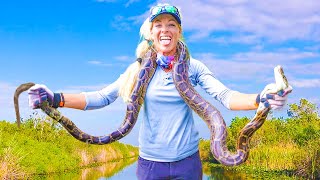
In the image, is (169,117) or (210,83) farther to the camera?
(210,83)

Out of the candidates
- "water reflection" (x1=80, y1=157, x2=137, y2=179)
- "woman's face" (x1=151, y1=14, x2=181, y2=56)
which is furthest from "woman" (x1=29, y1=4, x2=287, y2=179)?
"water reflection" (x1=80, y1=157, x2=137, y2=179)

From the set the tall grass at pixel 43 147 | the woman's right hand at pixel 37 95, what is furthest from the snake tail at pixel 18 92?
the tall grass at pixel 43 147

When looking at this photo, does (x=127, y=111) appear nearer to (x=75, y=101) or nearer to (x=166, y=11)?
(x=75, y=101)

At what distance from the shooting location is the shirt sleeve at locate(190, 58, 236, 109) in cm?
425

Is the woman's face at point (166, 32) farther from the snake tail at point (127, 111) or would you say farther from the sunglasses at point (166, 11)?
the snake tail at point (127, 111)

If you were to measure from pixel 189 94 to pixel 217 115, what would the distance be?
297mm

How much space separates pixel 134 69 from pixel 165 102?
1.56ft

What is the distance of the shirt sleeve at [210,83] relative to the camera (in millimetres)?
4246

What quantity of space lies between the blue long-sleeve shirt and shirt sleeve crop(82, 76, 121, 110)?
33cm

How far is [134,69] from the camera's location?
4539 millimetres

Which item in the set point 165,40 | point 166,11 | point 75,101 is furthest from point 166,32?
point 75,101

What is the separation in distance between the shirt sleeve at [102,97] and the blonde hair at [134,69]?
0.19 ft

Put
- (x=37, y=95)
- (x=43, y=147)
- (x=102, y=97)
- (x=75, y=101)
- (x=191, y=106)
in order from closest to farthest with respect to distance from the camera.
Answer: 1. (x=37, y=95)
2. (x=191, y=106)
3. (x=75, y=101)
4. (x=102, y=97)
5. (x=43, y=147)

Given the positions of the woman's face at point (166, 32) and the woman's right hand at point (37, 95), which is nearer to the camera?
the woman's right hand at point (37, 95)
